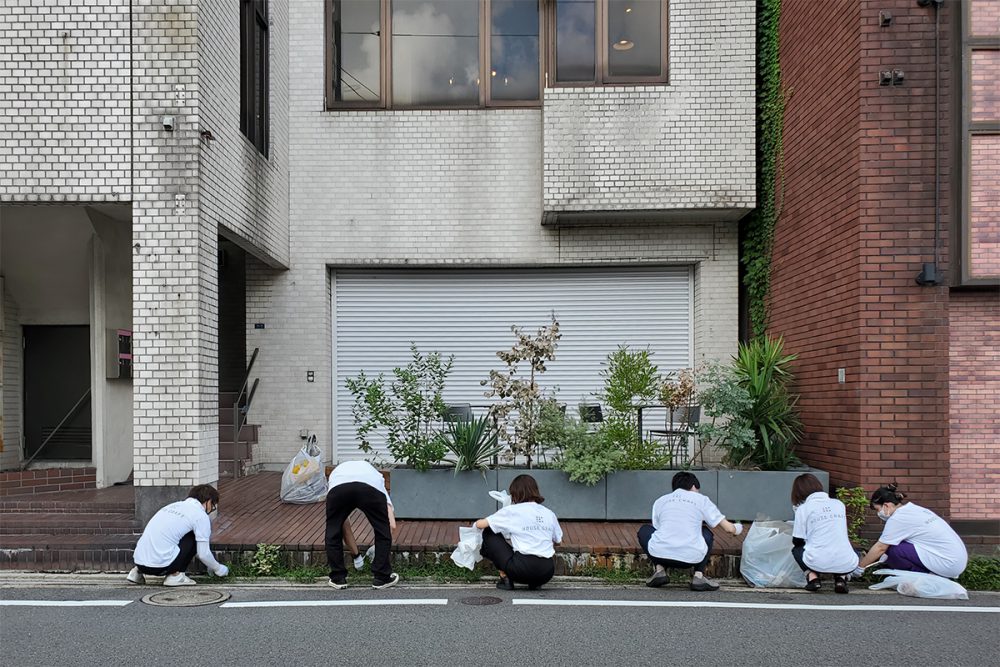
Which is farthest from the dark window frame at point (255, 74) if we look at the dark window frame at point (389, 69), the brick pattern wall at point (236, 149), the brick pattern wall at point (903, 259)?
the brick pattern wall at point (903, 259)

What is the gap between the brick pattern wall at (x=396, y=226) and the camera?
36.8 ft

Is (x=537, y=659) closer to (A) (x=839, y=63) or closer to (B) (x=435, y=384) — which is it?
(B) (x=435, y=384)

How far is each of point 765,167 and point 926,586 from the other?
640 cm

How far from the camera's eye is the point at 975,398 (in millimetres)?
7812

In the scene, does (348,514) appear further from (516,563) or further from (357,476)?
(516,563)

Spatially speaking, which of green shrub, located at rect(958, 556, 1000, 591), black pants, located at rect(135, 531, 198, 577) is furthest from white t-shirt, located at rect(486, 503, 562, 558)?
green shrub, located at rect(958, 556, 1000, 591)

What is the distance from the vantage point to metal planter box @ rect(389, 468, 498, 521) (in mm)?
8055

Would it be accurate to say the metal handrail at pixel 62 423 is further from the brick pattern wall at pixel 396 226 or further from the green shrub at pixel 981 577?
the green shrub at pixel 981 577

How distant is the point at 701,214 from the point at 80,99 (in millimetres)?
8414

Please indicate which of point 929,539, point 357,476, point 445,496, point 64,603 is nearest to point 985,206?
point 929,539

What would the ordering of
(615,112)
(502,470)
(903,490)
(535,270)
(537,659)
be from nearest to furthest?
(537,659)
(903,490)
(502,470)
(615,112)
(535,270)

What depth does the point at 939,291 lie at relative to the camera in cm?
767

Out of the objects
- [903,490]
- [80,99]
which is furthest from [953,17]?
[80,99]

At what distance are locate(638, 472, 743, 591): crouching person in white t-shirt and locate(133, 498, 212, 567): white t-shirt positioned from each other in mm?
4294
